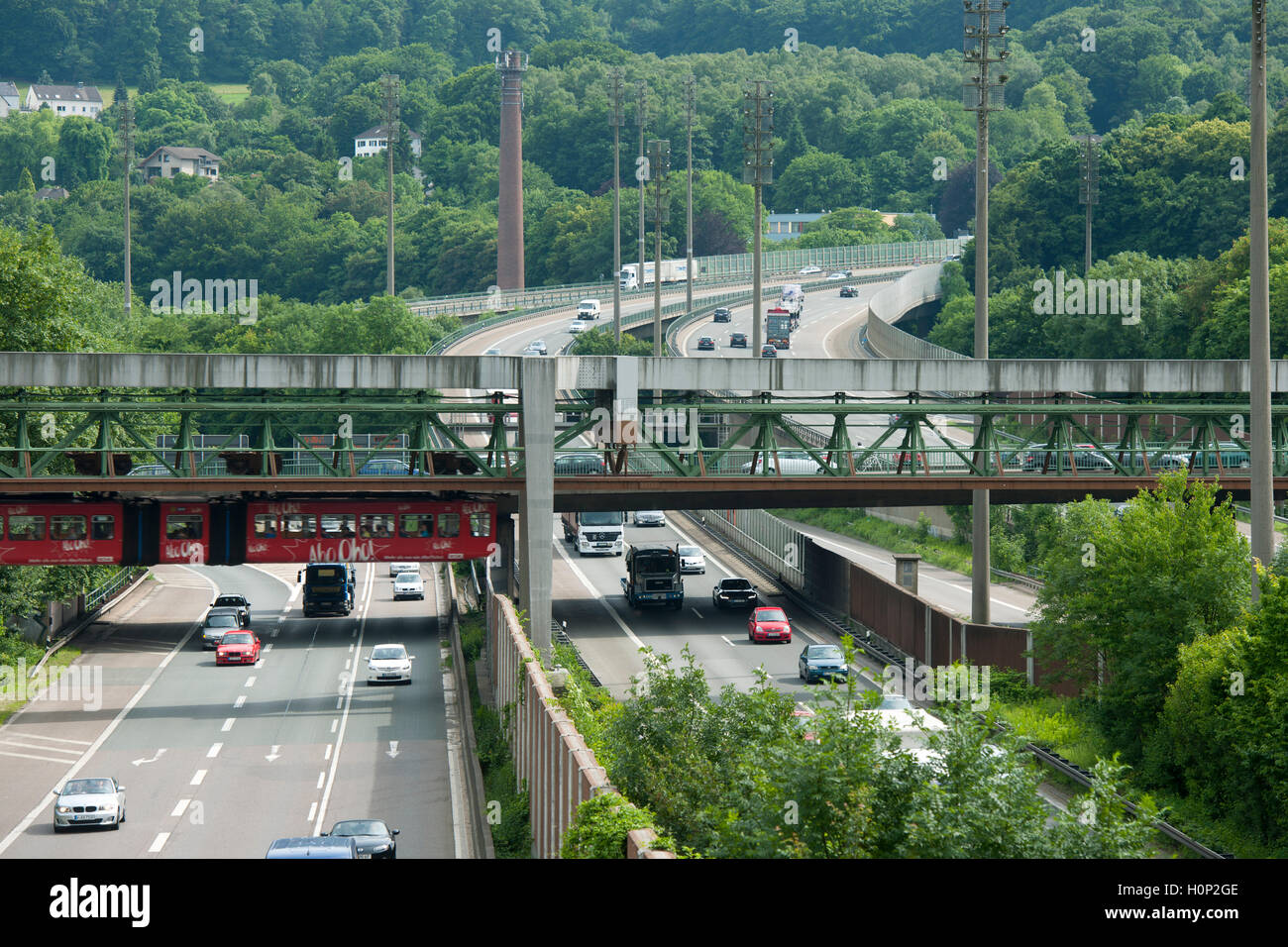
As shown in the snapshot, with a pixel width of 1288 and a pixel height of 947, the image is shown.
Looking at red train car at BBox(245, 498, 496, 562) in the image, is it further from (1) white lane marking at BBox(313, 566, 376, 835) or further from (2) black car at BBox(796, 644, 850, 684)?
(2) black car at BBox(796, 644, 850, 684)

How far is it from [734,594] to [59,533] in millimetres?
25738

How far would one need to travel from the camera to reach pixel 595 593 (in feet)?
226

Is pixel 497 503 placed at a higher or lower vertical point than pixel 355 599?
higher

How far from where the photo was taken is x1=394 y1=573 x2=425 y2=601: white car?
241ft

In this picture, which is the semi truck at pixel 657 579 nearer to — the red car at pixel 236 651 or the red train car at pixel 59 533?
the red car at pixel 236 651

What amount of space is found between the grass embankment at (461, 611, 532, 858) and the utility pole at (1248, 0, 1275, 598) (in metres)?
16.2

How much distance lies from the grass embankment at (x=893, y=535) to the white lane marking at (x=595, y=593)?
1233cm

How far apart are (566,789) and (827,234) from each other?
542 feet

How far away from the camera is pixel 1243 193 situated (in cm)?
11650

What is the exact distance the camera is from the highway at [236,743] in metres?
34.9

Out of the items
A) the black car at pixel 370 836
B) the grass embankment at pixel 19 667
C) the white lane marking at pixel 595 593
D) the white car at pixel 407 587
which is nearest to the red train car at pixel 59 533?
the grass embankment at pixel 19 667
